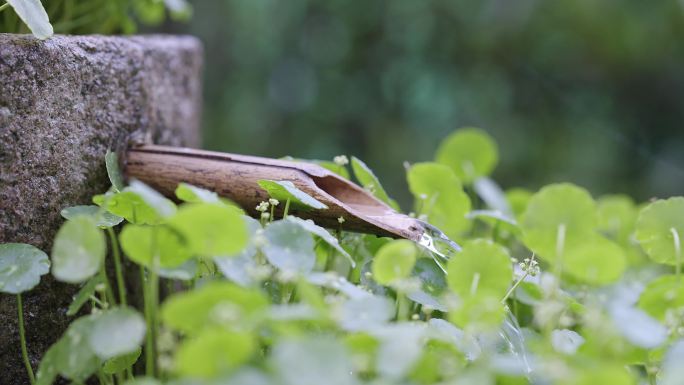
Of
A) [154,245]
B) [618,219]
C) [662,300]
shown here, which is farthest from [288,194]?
[618,219]

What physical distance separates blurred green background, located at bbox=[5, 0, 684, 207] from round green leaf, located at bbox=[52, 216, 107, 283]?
1.72 meters

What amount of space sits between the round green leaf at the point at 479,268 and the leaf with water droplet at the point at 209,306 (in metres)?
0.16

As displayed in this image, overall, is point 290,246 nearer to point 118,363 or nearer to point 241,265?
point 241,265

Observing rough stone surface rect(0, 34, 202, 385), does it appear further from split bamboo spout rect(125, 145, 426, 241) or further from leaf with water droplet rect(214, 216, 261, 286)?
leaf with water droplet rect(214, 216, 261, 286)

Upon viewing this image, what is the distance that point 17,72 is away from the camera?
0.52 metres

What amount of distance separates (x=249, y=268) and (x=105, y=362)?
0.52 ft

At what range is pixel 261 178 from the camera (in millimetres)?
590

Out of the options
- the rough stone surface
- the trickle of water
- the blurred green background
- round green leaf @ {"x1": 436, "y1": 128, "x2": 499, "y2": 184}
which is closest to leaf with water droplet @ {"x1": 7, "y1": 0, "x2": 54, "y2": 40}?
the rough stone surface

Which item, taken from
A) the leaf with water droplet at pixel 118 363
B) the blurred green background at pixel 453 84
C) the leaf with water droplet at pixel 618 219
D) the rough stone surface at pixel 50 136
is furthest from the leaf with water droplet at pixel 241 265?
the blurred green background at pixel 453 84

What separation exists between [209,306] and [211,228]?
1.9 inches

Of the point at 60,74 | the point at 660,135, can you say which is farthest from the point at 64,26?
the point at 660,135

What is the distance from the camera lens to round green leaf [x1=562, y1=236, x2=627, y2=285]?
0.38 metres

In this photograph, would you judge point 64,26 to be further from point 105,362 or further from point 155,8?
point 105,362

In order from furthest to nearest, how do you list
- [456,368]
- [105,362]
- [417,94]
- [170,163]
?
1. [417,94]
2. [170,163]
3. [105,362]
4. [456,368]
